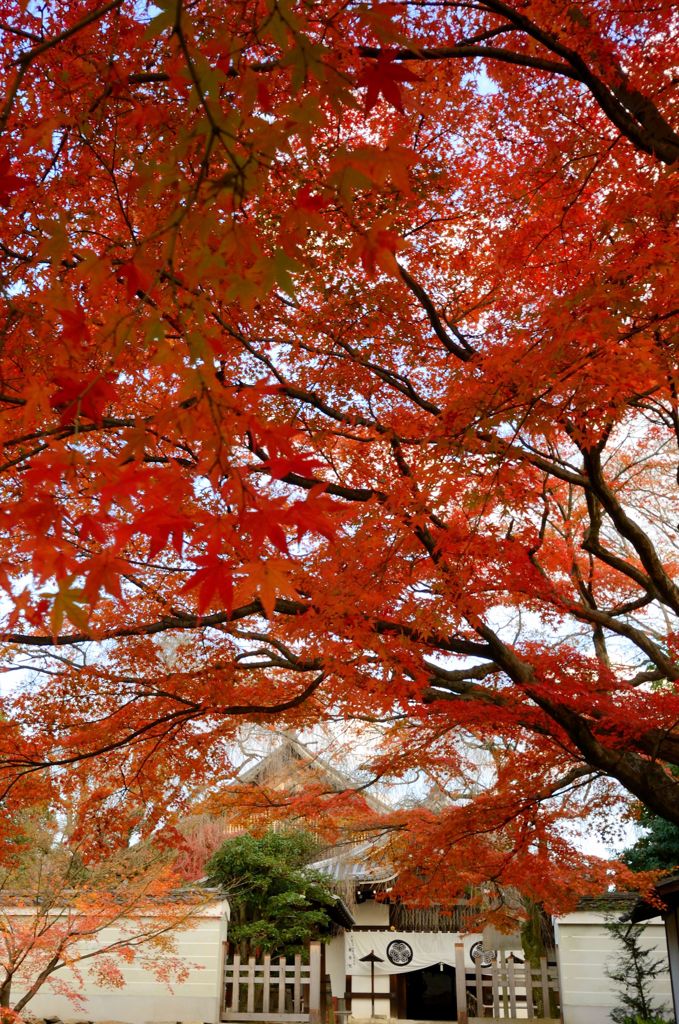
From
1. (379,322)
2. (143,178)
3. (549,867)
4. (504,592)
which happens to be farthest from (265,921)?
(143,178)

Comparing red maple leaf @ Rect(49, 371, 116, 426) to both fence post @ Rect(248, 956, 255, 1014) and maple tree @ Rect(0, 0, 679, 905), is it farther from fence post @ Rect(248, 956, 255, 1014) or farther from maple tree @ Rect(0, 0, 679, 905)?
fence post @ Rect(248, 956, 255, 1014)

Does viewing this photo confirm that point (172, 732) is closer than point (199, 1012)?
Yes

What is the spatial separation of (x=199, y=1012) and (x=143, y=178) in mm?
15222

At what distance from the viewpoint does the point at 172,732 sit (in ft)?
28.0

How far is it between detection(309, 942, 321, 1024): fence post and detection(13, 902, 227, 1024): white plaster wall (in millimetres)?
1970

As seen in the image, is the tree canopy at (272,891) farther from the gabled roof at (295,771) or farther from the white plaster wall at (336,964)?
the gabled roof at (295,771)

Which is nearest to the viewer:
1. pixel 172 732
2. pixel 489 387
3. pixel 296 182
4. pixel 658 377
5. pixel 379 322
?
pixel 658 377

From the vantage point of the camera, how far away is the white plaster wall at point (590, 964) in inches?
526

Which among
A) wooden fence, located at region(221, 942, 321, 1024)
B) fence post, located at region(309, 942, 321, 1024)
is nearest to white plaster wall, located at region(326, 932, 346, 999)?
wooden fence, located at region(221, 942, 321, 1024)

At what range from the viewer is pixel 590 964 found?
13.8 m

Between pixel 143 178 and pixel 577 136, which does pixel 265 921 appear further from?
pixel 143 178

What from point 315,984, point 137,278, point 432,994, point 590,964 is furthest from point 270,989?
point 137,278

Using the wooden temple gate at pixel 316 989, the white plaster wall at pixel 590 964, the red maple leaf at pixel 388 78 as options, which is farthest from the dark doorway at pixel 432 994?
the red maple leaf at pixel 388 78

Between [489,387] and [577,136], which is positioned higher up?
[577,136]
